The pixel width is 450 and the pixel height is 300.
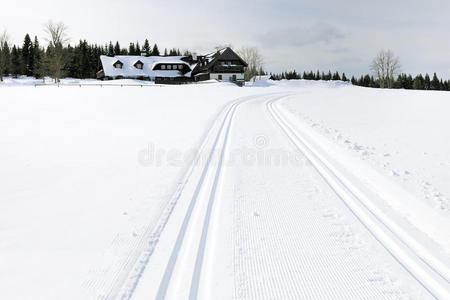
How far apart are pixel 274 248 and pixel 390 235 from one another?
1511 mm

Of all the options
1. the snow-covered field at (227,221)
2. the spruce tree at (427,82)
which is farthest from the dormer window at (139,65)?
the spruce tree at (427,82)

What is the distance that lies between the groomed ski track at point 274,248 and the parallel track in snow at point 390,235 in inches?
0.5

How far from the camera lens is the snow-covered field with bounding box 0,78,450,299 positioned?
9.80 ft

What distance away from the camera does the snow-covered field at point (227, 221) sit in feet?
9.80

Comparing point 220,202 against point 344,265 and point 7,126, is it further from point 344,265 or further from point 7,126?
point 7,126

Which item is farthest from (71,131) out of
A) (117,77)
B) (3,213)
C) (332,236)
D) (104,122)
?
(117,77)

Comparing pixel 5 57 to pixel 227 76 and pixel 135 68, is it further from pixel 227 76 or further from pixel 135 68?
pixel 227 76

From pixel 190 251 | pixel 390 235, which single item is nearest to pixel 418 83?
pixel 390 235

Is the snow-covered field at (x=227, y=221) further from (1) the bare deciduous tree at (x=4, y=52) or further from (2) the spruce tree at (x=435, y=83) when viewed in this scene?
(2) the spruce tree at (x=435, y=83)

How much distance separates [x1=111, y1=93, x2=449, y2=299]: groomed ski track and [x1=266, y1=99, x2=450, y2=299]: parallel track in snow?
1 cm
